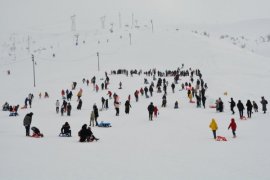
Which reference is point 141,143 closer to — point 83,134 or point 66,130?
point 83,134

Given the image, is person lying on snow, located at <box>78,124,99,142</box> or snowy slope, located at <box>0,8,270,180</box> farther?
person lying on snow, located at <box>78,124,99,142</box>

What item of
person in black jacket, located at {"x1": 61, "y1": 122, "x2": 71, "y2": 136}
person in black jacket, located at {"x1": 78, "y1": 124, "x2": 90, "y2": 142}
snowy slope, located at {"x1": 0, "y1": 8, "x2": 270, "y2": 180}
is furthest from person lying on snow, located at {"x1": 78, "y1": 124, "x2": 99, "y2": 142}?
person in black jacket, located at {"x1": 61, "y1": 122, "x2": 71, "y2": 136}

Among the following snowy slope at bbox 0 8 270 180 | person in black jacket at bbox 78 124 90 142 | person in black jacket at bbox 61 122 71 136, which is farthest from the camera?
person in black jacket at bbox 61 122 71 136

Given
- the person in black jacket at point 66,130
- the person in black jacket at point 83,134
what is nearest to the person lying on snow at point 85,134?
the person in black jacket at point 83,134

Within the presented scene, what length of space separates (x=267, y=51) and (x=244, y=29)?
7628 cm

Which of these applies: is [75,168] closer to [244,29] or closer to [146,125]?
[146,125]

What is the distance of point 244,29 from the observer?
604ft

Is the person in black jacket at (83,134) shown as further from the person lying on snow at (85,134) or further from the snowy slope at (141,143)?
the snowy slope at (141,143)

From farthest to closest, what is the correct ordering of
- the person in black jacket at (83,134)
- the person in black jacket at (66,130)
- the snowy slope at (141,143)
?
1. the person in black jacket at (66,130)
2. the person in black jacket at (83,134)
3. the snowy slope at (141,143)

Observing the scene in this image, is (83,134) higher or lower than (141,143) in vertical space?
higher

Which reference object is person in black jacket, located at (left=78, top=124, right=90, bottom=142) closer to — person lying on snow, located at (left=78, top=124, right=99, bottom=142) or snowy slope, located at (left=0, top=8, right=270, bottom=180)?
person lying on snow, located at (left=78, top=124, right=99, bottom=142)

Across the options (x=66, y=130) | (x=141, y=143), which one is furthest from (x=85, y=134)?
(x=141, y=143)

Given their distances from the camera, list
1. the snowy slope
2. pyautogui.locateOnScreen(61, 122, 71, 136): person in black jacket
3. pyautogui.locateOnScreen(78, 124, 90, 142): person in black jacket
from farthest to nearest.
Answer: pyautogui.locateOnScreen(61, 122, 71, 136): person in black jacket < pyautogui.locateOnScreen(78, 124, 90, 142): person in black jacket < the snowy slope

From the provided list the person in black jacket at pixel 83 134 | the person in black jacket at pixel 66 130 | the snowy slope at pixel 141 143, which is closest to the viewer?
the snowy slope at pixel 141 143
